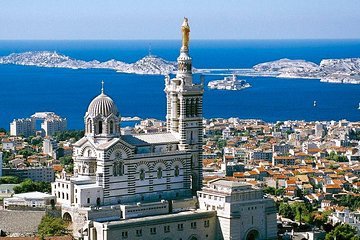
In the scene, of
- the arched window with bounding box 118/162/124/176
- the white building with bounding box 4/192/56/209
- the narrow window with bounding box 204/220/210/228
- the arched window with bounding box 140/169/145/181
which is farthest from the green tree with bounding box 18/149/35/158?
the narrow window with bounding box 204/220/210/228

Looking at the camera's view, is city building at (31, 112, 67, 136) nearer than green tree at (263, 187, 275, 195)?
No

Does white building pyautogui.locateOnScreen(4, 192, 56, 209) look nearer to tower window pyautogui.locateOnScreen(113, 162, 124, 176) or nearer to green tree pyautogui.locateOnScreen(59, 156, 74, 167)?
tower window pyautogui.locateOnScreen(113, 162, 124, 176)

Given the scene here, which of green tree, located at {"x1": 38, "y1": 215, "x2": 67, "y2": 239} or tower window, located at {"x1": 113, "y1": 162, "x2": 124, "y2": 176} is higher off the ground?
tower window, located at {"x1": 113, "y1": 162, "x2": 124, "y2": 176}

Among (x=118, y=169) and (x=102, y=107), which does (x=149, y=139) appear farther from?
(x=102, y=107)

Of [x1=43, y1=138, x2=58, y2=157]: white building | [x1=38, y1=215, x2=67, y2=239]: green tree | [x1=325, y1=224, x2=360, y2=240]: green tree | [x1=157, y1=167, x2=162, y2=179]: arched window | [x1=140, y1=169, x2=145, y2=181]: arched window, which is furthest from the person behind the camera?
[x1=43, y1=138, x2=58, y2=157]: white building

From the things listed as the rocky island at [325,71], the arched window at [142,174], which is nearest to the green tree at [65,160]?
the arched window at [142,174]

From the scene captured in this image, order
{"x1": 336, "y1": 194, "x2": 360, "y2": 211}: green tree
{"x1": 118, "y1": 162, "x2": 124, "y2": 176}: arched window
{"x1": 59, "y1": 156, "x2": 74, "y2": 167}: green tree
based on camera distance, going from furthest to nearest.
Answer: {"x1": 59, "y1": 156, "x2": 74, "y2": 167}: green tree → {"x1": 336, "y1": 194, "x2": 360, "y2": 211}: green tree → {"x1": 118, "y1": 162, "x2": 124, "y2": 176}: arched window

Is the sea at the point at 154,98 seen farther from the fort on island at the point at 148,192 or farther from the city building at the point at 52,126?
the fort on island at the point at 148,192
